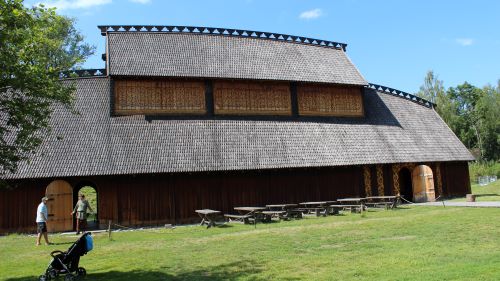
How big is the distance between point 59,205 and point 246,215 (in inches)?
339

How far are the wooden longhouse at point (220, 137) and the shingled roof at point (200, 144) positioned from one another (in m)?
0.07

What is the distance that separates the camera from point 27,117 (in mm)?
9938

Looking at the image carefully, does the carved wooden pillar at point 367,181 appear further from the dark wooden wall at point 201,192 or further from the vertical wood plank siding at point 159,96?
the vertical wood plank siding at point 159,96

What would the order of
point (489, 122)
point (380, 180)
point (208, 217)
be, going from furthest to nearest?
point (489, 122)
point (380, 180)
point (208, 217)

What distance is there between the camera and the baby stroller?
920 centimetres

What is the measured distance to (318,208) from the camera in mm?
21750

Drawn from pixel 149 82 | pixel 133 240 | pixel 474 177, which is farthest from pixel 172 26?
pixel 474 177

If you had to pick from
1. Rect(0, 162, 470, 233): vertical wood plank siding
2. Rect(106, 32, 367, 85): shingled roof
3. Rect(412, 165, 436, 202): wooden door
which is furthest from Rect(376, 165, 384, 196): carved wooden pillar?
Rect(106, 32, 367, 85): shingled roof

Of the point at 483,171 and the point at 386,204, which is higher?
the point at 483,171

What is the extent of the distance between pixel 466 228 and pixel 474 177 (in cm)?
4145

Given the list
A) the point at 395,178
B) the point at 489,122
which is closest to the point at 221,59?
the point at 395,178

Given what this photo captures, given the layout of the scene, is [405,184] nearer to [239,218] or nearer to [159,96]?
[239,218]

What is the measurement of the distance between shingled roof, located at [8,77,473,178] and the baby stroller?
1045 cm

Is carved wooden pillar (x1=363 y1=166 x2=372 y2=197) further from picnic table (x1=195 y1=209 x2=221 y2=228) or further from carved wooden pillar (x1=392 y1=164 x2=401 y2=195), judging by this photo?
picnic table (x1=195 y1=209 x2=221 y2=228)
